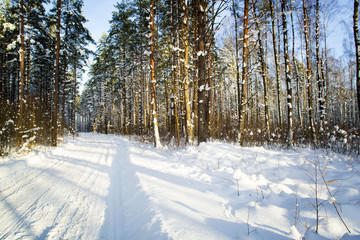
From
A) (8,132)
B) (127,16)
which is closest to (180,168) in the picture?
(8,132)

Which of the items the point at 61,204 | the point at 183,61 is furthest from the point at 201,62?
the point at 61,204

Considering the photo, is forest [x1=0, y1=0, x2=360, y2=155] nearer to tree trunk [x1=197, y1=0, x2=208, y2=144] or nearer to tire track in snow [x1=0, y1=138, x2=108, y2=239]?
tree trunk [x1=197, y1=0, x2=208, y2=144]

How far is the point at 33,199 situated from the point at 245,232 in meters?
3.53

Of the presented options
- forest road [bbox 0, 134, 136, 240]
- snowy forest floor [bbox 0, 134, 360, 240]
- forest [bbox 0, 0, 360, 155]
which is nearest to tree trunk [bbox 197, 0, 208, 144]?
forest [bbox 0, 0, 360, 155]

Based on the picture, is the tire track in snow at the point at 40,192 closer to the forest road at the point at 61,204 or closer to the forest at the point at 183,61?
the forest road at the point at 61,204

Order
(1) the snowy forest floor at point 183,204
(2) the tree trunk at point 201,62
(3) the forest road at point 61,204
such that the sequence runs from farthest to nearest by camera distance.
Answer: (2) the tree trunk at point 201,62
(3) the forest road at point 61,204
(1) the snowy forest floor at point 183,204

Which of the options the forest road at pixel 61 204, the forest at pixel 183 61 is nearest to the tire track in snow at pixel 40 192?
the forest road at pixel 61 204

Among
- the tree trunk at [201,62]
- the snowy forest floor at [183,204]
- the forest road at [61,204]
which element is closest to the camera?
the snowy forest floor at [183,204]

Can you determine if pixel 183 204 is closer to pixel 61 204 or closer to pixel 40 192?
pixel 61 204

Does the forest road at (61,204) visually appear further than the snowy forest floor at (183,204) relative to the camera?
Yes

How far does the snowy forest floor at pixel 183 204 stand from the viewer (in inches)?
72.6

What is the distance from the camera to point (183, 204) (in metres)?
2.46

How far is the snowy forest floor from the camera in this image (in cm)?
184

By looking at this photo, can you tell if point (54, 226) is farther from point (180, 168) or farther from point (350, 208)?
point (350, 208)
